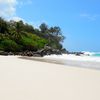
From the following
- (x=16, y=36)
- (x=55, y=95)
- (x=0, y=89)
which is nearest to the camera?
(x=55, y=95)

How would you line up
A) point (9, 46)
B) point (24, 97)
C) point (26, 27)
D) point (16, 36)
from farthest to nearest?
1. point (26, 27)
2. point (16, 36)
3. point (9, 46)
4. point (24, 97)

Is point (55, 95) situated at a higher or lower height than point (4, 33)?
lower

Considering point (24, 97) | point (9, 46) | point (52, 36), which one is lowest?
point (24, 97)

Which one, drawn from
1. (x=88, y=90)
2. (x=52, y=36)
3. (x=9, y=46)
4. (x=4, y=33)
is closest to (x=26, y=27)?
(x=52, y=36)

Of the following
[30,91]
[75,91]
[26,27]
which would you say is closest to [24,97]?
[30,91]

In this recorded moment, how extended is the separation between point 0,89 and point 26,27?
7086 cm

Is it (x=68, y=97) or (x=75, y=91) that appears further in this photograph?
(x=75, y=91)

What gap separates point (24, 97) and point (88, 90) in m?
2.01

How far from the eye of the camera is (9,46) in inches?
2034

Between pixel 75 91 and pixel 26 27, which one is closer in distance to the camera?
pixel 75 91

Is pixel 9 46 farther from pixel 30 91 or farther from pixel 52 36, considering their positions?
pixel 30 91

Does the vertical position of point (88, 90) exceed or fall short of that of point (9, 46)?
it falls short

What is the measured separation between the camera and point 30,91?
6383 mm

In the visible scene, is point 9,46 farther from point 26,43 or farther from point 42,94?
point 42,94
